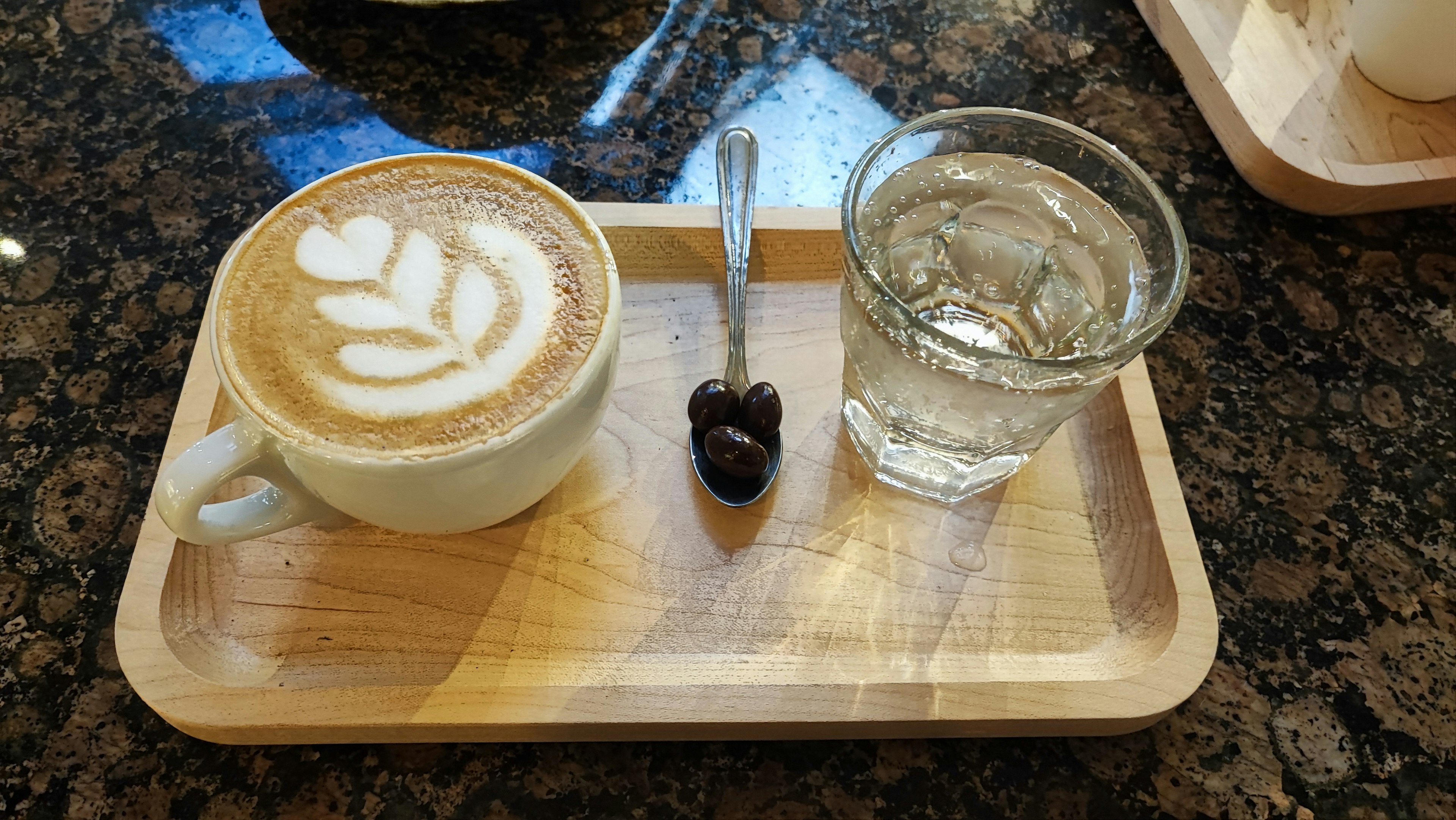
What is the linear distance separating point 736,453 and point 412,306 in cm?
25

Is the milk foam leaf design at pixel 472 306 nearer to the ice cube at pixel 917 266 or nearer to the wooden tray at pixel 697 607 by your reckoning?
the wooden tray at pixel 697 607

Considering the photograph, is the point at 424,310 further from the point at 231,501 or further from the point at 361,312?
the point at 231,501

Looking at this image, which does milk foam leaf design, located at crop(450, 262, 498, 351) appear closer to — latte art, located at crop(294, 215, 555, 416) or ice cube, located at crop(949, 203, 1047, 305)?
latte art, located at crop(294, 215, 555, 416)

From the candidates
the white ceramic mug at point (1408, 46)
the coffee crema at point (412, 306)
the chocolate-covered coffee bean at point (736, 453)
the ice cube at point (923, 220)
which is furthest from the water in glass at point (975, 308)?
the white ceramic mug at point (1408, 46)

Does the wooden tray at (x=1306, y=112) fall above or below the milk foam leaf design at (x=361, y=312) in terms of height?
above

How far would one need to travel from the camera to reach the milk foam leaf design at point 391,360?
58cm

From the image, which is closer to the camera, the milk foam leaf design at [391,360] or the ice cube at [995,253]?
the milk foam leaf design at [391,360]

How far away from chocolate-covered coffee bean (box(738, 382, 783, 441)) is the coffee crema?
145mm

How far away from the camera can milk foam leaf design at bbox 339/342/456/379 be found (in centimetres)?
58

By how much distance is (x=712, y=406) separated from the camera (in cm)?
69

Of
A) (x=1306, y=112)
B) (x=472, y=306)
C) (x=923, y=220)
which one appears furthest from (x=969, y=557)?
(x=1306, y=112)

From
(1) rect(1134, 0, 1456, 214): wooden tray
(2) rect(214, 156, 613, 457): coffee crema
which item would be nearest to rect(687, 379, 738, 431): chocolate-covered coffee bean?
(2) rect(214, 156, 613, 457): coffee crema

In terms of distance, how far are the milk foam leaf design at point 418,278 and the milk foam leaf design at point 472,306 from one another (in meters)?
0.01

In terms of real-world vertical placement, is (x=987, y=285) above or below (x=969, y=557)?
above
